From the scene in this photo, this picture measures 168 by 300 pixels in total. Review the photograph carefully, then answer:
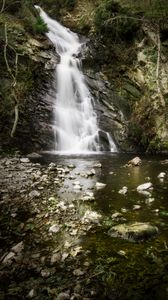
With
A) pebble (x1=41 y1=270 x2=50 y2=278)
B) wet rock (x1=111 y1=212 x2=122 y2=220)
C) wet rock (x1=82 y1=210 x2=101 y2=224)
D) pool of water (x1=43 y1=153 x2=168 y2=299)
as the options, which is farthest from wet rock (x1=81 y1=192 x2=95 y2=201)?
pebble (x1=41 y1=270 x2=50 y2=278)

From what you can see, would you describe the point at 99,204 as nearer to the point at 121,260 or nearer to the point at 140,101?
the point at 121,260

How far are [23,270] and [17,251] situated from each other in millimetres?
468

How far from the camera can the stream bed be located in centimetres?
392

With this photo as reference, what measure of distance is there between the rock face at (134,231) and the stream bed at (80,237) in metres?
A: 0.02

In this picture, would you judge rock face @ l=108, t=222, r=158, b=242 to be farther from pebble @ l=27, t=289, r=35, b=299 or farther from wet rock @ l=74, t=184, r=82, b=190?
wet rock @ l=74, t=184, r=82, b=190

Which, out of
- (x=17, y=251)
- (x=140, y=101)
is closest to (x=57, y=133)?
(x=140, y=101)

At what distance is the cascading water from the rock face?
28.0 feet

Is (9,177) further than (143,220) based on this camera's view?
Yes

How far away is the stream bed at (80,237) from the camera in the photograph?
3.92 metres

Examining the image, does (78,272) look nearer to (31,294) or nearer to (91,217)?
(31,294)

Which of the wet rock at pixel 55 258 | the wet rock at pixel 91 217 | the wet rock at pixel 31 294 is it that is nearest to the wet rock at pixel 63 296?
the wet rock at pixel 31 294

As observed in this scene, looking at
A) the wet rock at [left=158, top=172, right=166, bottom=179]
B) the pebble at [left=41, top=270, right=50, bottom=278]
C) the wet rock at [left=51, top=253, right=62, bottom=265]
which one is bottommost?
the pebble at [left=41, top=270, right=50, bottom=278]

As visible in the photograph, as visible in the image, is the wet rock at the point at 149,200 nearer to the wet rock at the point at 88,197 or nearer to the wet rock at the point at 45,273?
the wet rock at the point at 88,197

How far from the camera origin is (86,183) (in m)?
8.35
